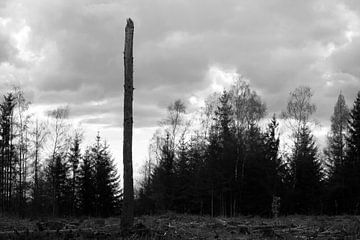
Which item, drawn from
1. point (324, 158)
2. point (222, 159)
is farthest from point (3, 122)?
point (324, 158)

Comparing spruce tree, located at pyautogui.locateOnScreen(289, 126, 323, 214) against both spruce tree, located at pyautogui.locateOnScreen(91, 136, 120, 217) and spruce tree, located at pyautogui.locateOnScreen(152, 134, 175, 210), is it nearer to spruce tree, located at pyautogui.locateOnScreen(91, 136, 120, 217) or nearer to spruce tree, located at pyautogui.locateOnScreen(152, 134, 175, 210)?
spruce tree, located at pyautogui.locateOnScreen(152, 134, 175, 210)

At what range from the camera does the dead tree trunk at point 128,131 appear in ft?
47.5

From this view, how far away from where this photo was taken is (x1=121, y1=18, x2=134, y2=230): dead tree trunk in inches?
571

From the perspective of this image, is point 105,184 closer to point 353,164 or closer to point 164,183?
point 164,183

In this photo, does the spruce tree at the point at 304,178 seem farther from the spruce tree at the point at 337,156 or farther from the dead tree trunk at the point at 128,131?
the dead tree trunk at the point at 128,131

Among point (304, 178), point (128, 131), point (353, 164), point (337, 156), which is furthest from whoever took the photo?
point (337, 156)

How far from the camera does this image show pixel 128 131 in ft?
48.5

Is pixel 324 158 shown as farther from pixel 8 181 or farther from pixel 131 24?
pixel 131 24

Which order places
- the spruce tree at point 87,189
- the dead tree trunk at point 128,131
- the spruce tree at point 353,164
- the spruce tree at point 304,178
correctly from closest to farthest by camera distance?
the dead tree trunk at point 128,131
the spruce tree at point 353,164
the spruce tree at point 304,178
the spruce tree at point 87,189

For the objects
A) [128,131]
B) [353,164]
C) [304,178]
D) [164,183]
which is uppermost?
[128,131]

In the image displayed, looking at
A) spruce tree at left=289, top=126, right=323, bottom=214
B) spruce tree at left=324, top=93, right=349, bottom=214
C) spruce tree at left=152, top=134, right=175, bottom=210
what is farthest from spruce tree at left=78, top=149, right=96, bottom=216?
spruce tree at left=324, top=93, right=349, bottom=214

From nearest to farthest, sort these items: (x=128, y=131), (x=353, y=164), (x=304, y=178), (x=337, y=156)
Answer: (x=128, y=131), (x=353, y=164), (x=304, y=178), (x=337, y=156)

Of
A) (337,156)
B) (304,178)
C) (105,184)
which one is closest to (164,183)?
(105,184)

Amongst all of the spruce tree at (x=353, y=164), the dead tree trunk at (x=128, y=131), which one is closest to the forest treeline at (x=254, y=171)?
the spruce tree at (x=353, y=164)
